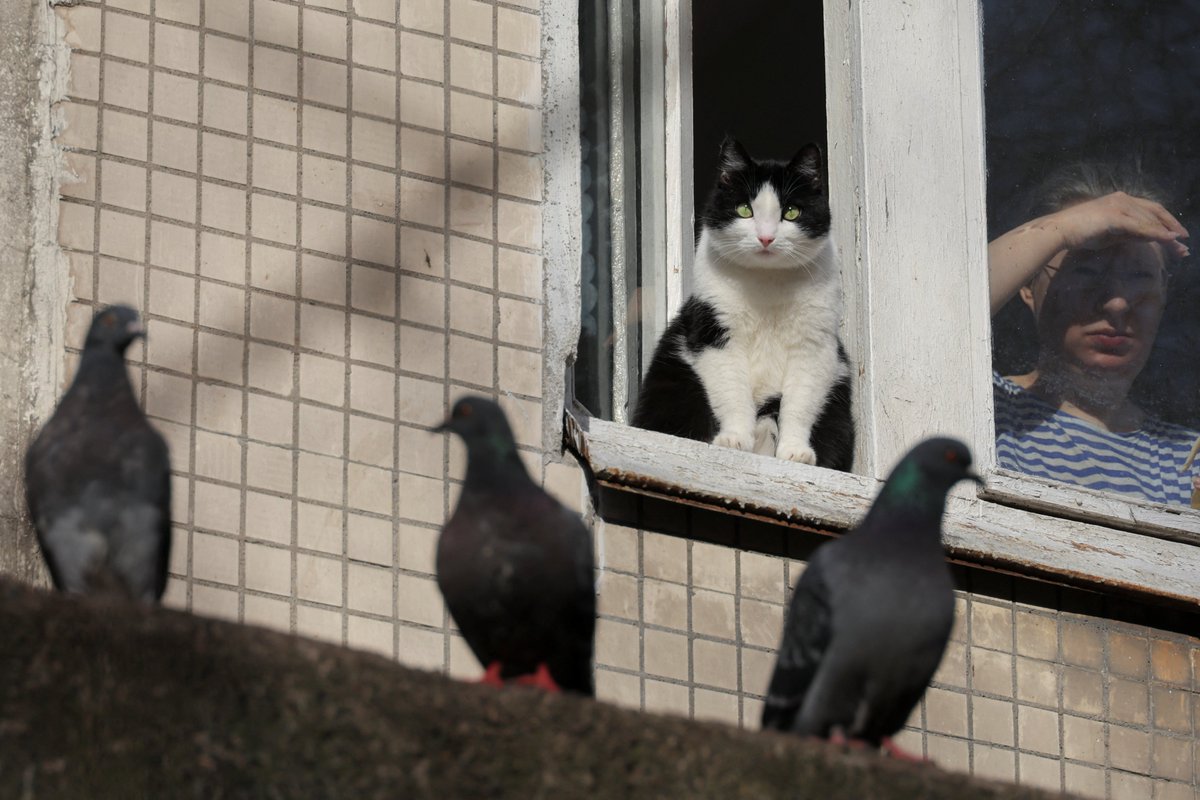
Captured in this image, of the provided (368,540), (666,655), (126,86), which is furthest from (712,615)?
(126,86)

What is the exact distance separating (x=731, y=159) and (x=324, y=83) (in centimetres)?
160

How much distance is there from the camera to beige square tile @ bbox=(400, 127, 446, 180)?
19.9 feet

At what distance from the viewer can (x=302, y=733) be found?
11.4 feet

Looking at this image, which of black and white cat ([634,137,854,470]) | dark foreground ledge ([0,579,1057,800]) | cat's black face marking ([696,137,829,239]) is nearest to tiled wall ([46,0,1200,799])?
black and white cat ([634,137,854,470])

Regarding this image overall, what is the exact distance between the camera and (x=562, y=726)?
3.56 metres

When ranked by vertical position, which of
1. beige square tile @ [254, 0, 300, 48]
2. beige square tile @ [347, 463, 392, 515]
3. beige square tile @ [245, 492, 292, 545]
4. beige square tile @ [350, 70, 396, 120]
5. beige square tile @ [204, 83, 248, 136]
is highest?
beige square tile @ [254, 0, 300, 48]

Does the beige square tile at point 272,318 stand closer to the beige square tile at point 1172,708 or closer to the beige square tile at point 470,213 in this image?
the beige square tile at point 470,213

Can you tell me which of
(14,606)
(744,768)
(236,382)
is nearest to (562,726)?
(744,768)

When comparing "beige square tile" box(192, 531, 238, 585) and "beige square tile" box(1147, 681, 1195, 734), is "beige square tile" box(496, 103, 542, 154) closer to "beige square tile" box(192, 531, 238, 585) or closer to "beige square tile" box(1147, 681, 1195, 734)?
"beige square tile" box(192, 531, 238, 585)

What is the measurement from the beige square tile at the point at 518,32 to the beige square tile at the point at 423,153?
1.33 ft

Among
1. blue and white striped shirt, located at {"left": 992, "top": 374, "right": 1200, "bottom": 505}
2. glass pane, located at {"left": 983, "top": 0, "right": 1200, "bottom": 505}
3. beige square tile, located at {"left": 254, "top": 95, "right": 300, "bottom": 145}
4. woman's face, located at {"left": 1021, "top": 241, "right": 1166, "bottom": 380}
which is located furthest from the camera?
woman's face, located at {"left": 1021, "top": 241, "right": 1166, "bottom": 380}

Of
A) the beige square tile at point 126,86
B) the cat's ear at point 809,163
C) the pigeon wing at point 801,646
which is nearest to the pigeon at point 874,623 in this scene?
the pigeon wing at point 801,646

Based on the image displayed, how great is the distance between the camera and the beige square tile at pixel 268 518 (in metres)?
5.48

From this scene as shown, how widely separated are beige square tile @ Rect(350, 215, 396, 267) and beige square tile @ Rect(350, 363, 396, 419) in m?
0.33
